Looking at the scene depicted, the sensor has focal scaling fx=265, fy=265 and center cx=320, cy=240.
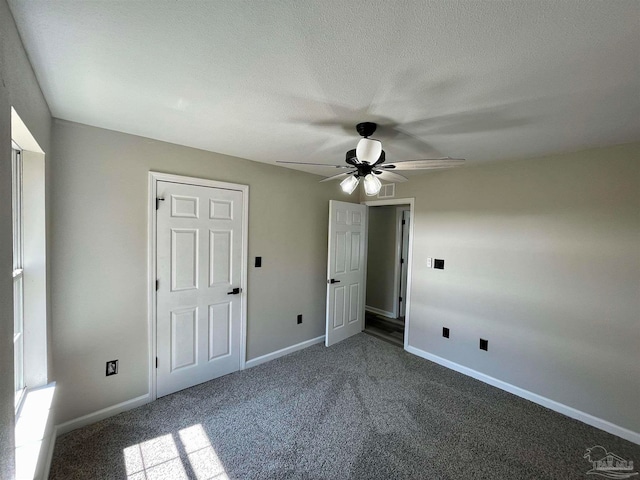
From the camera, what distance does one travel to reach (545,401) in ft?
7.95

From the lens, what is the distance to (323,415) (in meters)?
2.21

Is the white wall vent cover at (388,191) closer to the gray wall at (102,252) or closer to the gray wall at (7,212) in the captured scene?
the gray wall at (102,252)

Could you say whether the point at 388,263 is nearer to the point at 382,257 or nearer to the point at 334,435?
the point at 382,257

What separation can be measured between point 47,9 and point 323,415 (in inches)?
110

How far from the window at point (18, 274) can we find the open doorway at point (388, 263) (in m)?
3.97

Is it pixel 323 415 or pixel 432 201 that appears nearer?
pixel 323 415

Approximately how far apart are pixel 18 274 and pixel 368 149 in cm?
216

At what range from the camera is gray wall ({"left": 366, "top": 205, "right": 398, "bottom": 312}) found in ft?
16.1

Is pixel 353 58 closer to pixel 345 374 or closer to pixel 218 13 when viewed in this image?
pixel 218 13

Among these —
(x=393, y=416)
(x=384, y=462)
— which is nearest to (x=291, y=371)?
(x=393, y=416)

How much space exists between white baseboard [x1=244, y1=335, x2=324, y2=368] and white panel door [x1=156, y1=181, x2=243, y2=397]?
0.61 ft

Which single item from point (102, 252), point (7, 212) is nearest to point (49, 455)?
point (102, 252)

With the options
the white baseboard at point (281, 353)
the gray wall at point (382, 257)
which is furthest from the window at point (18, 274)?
the gray wall at point (382, 257)

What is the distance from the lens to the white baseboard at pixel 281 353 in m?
2.98
